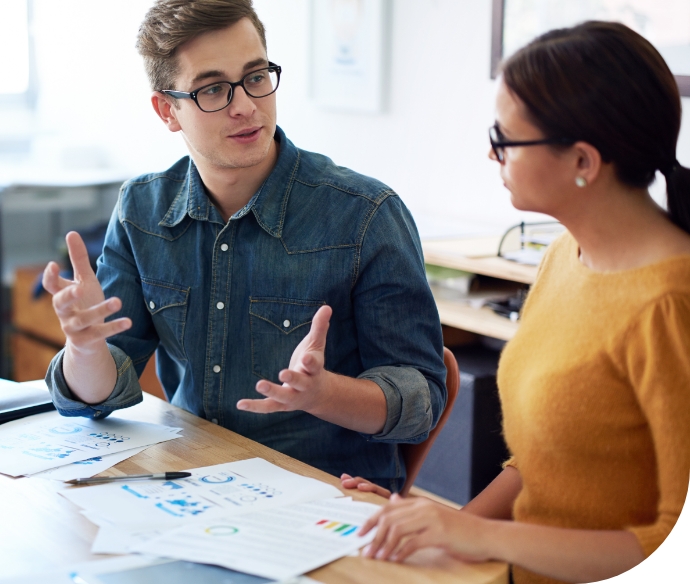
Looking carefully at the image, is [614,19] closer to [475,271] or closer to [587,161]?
[475,271]

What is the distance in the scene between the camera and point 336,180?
62.6 inches

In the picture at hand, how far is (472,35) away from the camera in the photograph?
107 inches

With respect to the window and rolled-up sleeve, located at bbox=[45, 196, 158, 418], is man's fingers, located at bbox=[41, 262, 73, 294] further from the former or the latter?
the window

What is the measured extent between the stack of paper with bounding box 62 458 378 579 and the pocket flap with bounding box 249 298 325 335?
1.12 ft

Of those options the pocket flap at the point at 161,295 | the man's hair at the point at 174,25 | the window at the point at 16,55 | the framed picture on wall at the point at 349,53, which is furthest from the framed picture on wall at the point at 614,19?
the window at the point at 16,55

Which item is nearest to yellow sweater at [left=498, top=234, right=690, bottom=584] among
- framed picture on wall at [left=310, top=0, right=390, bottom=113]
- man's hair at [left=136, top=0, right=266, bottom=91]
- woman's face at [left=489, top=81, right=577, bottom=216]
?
woman's face at [left=489, top=81, right=577, bottom=216]

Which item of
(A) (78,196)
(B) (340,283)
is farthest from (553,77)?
(A) (78,196)

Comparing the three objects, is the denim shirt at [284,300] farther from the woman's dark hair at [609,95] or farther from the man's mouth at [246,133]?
the woman's dark hair at [609,95]

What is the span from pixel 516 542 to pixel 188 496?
1.40 feet

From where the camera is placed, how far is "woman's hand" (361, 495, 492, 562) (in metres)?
0.94

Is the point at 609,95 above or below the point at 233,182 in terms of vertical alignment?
above

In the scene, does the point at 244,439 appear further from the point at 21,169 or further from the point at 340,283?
the point at 21,169

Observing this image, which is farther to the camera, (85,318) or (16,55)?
(16,55)

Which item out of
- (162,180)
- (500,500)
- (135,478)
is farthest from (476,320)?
(135,478)
